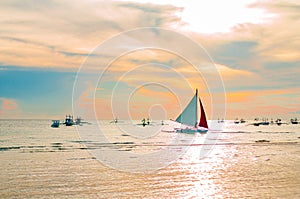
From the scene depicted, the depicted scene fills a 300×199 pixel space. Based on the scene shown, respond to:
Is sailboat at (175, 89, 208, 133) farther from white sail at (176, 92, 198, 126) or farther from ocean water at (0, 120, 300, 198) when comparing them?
ocean water at (0, 120, 300, 198)

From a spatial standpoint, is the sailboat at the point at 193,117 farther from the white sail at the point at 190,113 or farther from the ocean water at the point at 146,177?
the ocean water at the point at 146,177

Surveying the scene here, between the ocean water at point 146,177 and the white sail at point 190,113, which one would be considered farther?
the white sail at point 190,113

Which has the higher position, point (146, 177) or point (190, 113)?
point (190, 113)

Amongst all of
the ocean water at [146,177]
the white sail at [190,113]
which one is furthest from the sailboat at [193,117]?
the ocean water at [146,177]

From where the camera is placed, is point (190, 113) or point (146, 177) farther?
point (190, 113)

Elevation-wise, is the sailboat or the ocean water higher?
the sailboat

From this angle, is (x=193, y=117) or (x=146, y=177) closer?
(x=146, y=177)

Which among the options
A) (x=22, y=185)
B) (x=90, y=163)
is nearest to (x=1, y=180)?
(x=22, y=185)

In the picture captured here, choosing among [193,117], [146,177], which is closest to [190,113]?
[193,117]

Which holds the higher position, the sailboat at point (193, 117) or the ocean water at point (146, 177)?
the sailboat at point (193, 117)

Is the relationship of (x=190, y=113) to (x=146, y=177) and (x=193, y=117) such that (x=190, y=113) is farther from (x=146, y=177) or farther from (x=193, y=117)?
(x=146, y=177)

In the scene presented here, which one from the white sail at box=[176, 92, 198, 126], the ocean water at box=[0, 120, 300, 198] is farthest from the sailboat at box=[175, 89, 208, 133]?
the ocean water at box=[0, 120, 300, 198]

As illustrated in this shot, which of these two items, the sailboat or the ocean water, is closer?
the ocean water

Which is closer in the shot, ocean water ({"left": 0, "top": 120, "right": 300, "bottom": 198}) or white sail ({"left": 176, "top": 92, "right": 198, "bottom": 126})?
ocean water ({"left": 0, "top": 120, "right": 300, "bottom": 198})
